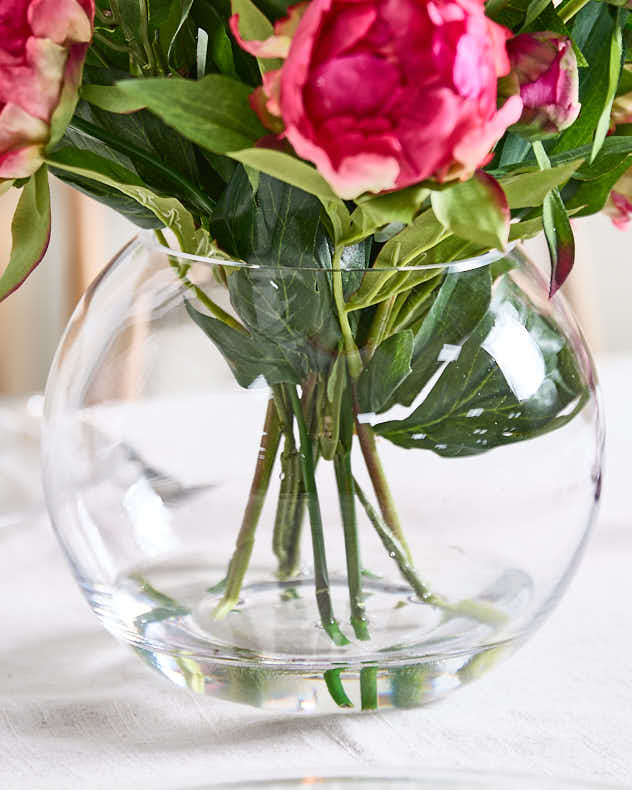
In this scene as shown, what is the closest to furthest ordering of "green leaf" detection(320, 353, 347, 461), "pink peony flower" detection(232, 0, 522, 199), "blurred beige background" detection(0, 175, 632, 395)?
1. "pink peony flower" detection(232, 0, 522, 199)
2. "green leaf" detection(320, 353, 347, 461)
3. "blurred beige background" detection(0, 175, 632, 395)

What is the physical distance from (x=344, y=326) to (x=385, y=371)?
0.02 metres

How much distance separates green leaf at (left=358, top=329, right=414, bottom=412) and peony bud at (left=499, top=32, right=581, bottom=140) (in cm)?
8

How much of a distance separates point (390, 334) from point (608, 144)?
9 cm

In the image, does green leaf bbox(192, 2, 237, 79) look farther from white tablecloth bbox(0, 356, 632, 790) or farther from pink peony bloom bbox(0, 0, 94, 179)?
white tablecloth bbox(0, 356, 632, 790)

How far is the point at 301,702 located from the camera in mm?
401

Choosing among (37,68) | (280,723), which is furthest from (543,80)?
(280,723)

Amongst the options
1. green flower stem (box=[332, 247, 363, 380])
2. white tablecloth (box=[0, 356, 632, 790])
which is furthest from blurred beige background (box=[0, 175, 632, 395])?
green flower stem (box=[332, 247, 363, 380])

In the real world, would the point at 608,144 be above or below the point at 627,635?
above

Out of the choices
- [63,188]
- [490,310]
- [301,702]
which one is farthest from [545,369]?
[63,188]

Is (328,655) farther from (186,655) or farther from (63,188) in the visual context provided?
(63,188)

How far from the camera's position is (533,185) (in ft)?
1.03

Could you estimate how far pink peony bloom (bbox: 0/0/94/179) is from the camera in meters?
0.28

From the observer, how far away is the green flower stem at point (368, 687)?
39 centimetres

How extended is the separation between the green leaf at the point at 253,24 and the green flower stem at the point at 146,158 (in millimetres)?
73
